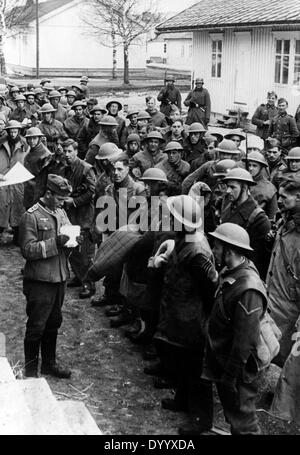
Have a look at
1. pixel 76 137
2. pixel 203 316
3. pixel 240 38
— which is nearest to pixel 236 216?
pixel 203 316

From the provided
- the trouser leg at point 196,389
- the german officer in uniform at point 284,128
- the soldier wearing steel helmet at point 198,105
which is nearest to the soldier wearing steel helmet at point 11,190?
the trouser leg at point 196,389

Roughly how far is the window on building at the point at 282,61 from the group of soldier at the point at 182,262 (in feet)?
34.4

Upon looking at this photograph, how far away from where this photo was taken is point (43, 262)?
5.64m

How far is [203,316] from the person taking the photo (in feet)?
17.0

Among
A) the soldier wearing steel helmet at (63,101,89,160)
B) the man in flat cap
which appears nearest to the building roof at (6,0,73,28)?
the soldier wearing steel helmet at (63,101,89,160)

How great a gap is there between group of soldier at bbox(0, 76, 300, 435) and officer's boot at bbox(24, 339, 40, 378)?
1 cm

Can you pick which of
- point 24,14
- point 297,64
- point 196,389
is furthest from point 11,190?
point 24,14

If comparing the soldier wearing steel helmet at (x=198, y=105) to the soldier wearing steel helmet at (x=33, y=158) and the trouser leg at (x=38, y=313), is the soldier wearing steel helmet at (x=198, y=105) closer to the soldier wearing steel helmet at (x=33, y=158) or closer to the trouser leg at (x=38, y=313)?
the soldier wearing steel helmet at (x=33, y=158)

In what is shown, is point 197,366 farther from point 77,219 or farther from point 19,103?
point 19,103

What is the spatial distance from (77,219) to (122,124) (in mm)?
3707

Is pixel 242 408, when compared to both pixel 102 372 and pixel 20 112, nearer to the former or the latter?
pixel 102 372

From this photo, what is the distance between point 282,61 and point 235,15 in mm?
2957

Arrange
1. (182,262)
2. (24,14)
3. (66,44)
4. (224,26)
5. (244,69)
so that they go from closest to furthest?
(182,262) → (224,26) → (244,69) → (66,44) → (24,14)

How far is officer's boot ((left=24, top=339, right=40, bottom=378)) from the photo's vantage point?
19.0ft
